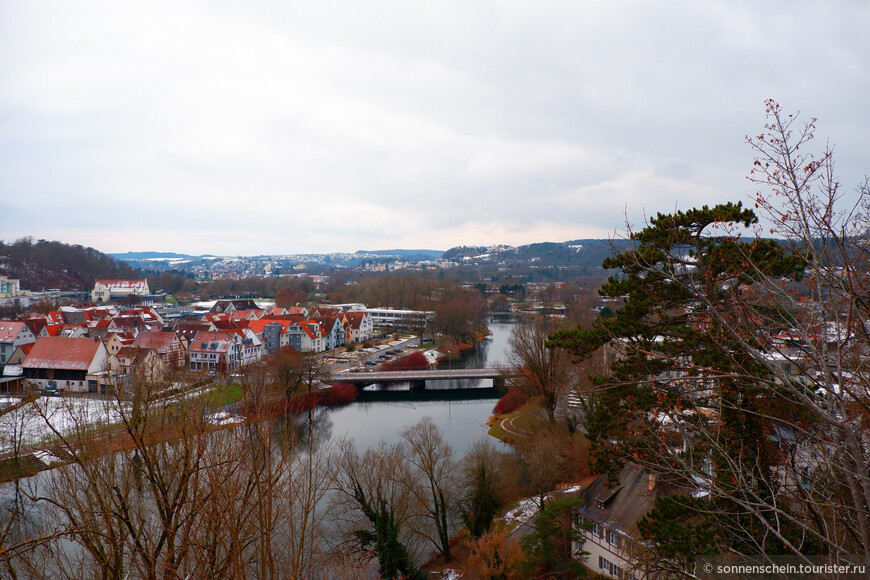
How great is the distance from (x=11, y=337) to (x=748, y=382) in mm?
28217

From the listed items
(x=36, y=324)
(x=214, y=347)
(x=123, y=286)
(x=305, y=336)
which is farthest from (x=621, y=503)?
(x=123, y=286)

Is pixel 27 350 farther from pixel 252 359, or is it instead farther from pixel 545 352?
pixel 545 352

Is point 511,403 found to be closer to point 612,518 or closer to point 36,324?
point 612,518

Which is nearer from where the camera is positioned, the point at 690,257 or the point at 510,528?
the point at 690,257

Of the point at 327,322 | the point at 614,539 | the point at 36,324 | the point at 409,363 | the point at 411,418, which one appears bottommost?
the point at 411,418

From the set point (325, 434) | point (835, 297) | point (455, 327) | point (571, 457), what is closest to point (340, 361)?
point (455, 327)

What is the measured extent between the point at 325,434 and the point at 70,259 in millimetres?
61860

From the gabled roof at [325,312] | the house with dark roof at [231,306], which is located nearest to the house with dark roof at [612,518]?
the gabled roof at [325,312]

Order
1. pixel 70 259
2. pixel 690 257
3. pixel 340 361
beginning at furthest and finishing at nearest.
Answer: pixel 70 259 → pixel 340 361 → pixel 690 257

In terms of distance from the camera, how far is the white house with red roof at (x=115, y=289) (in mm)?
52000

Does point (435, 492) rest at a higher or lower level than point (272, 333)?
lower

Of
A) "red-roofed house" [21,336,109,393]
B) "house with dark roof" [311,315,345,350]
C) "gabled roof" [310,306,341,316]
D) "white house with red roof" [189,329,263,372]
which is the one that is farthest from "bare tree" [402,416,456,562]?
"gabled roof" [310,306,341,316]

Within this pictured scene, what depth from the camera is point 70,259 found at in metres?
60.2

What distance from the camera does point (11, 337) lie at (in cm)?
2230
